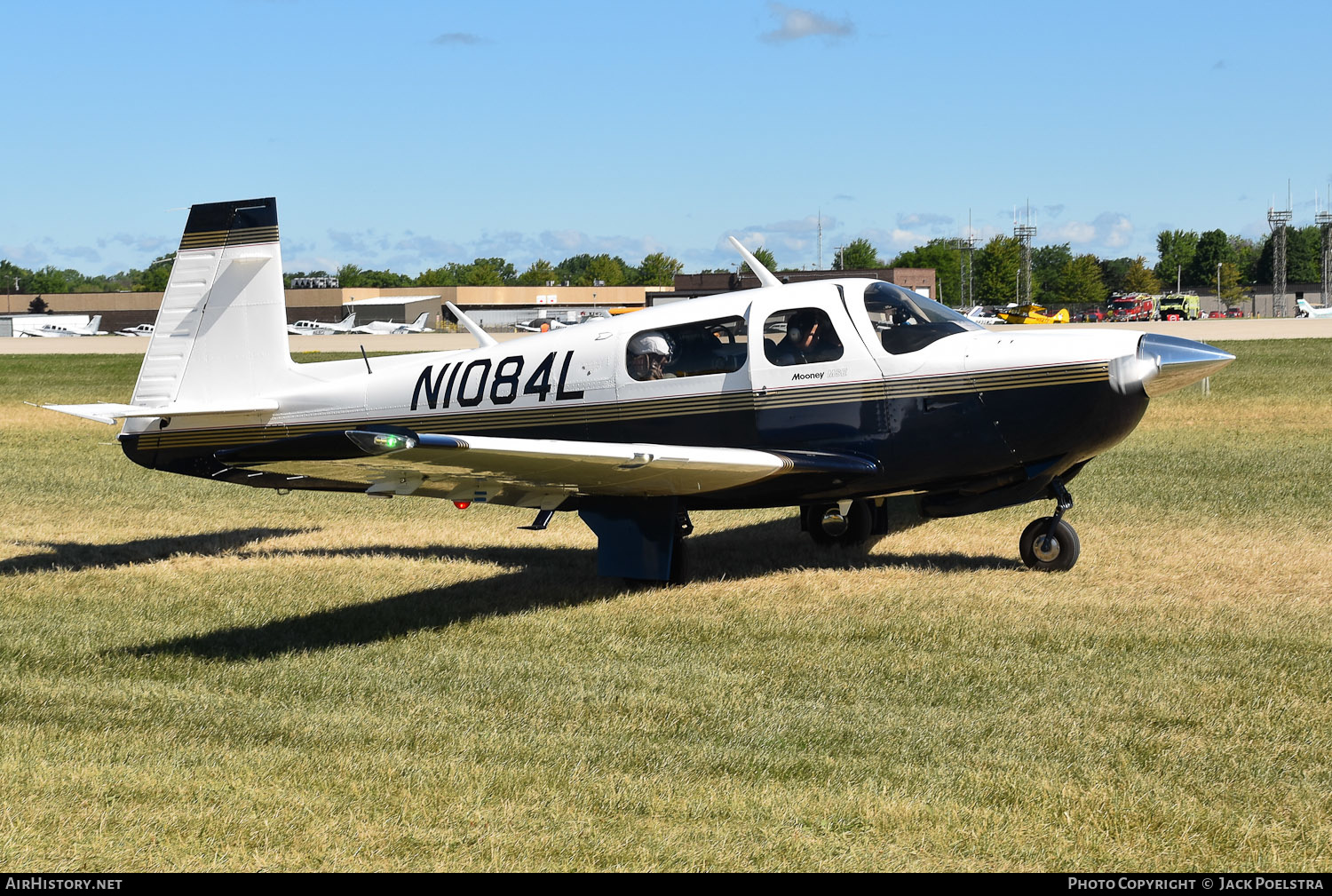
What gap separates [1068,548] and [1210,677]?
2834mm

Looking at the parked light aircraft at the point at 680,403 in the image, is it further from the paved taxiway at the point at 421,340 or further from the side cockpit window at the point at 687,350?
the paved taxiway at the point at 421,340

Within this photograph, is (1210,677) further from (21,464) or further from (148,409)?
(21,464)

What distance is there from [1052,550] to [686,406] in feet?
9.88

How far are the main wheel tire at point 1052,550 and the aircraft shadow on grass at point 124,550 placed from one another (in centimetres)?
708

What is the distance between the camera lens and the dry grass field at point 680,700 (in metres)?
4.56

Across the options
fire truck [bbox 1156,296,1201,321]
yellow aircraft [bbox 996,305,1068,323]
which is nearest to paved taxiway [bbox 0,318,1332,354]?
yellow aircraft [bbox 996,305,1068,323]

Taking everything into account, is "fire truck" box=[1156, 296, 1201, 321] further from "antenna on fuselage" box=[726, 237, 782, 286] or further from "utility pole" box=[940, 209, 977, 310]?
"antenna on fuselage" box=[726, 237, 782, 286]

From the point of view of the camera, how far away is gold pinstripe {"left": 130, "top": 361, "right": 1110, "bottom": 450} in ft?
27.6

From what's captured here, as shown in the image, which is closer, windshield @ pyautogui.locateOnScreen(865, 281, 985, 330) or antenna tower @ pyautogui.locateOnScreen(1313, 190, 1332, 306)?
windshield @ pyautogui.locateOnScreen(865, 281, 985, 330)

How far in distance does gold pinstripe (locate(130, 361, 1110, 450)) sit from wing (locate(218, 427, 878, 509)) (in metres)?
0.35

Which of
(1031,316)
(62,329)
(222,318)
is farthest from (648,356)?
(62,329)

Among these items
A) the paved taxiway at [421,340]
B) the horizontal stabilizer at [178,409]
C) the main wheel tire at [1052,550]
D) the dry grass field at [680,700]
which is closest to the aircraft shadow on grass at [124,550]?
the dry grass field at [680,700]

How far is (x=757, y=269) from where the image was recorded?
10047mm

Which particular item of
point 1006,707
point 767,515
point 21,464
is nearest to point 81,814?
point 1006,707
